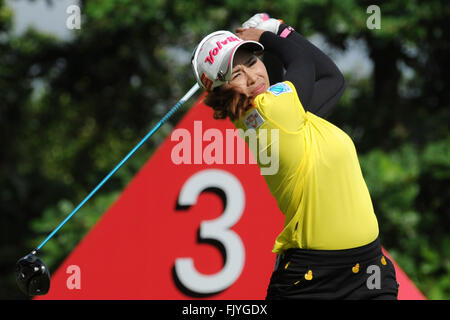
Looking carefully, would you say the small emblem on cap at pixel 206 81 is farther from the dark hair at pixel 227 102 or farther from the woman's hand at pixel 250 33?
the woman's hand at pixel 250 33

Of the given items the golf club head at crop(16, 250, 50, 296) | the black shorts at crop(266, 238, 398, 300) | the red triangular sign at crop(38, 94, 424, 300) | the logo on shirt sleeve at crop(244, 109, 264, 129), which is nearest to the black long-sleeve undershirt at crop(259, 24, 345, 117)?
the logo on shirt sleeve at crop(244, 109, 264, 129)

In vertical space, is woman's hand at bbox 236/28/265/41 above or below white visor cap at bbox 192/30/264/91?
above

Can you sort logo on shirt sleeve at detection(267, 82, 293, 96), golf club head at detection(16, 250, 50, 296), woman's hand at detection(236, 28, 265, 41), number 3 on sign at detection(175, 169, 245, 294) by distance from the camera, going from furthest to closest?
number 3 on sign at detection(175, 169, 245, 294) < golf club head at detection(16, 250, 50, 296) < woman's hand at detection(236, 28, 265, 41) < logo on shirt sleeve at detection(267, 82, 293, 96)

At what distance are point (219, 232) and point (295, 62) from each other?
1945 mm

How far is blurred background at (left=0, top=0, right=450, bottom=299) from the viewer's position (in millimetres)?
6414

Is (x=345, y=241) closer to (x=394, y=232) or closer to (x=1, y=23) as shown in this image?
(x=394, y=232)

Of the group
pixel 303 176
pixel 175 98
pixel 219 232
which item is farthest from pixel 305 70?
pixel 175 98

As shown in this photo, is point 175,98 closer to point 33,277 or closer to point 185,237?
point 185,237

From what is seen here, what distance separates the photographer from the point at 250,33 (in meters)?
2.54

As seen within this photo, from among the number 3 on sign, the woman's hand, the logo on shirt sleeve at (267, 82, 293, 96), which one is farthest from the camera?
the number 3 on sign

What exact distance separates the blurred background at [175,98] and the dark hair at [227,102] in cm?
405

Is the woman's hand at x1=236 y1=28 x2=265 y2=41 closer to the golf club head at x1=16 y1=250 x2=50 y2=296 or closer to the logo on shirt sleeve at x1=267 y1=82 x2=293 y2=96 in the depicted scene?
the logo on shirt sleeve at x1=267 y1=82 x2=293 y2=96
